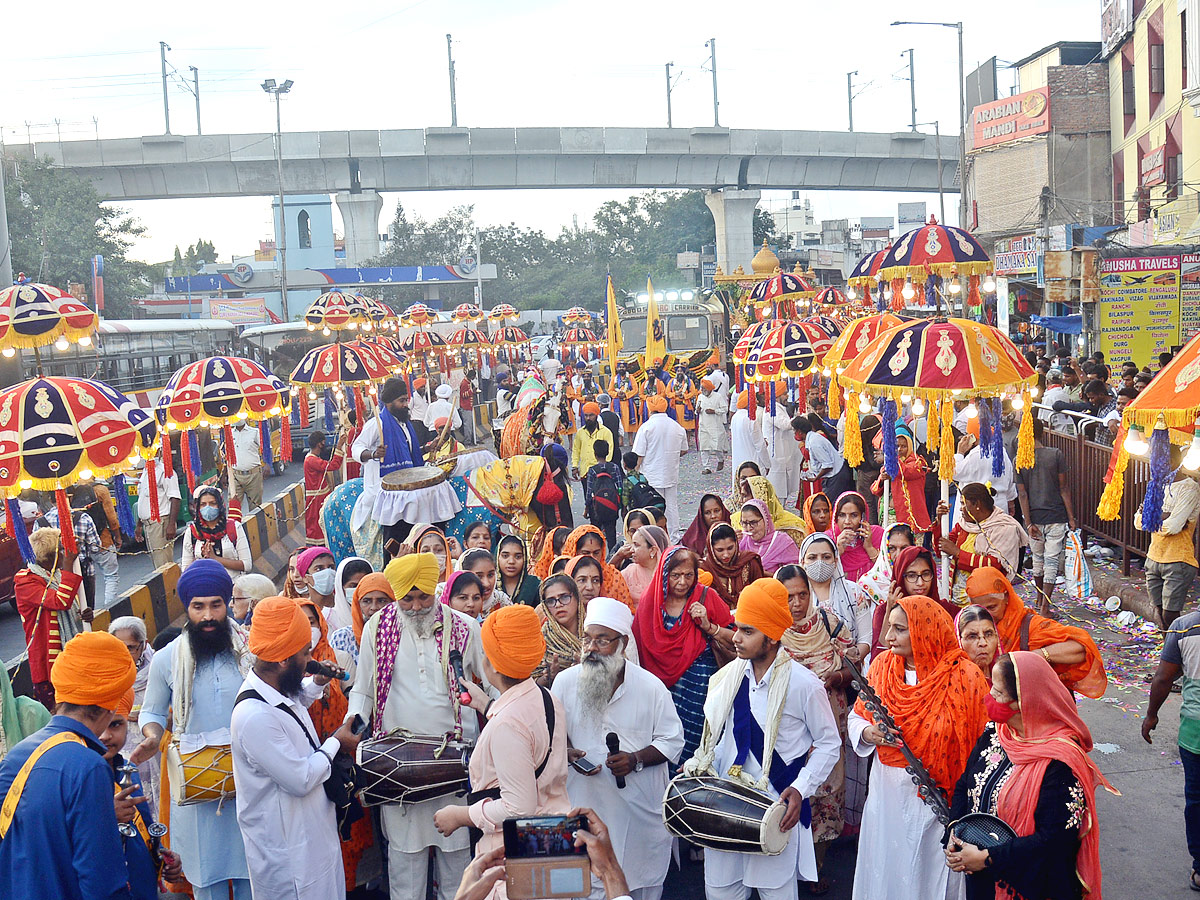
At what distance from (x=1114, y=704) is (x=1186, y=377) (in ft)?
12.4

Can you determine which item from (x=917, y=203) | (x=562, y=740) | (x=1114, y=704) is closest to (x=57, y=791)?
(x=562, y=740)

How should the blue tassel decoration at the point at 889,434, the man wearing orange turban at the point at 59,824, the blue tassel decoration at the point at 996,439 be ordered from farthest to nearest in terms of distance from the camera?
the blue tassel decoration at the point at 889,434
the blue tassel decoration at the point at 996,439
the man wearing orange turban at the point at 59,824

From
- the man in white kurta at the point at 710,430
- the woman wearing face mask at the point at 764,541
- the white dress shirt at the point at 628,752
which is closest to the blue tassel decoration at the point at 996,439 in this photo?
the woman wearing face mask at the point at 764,541

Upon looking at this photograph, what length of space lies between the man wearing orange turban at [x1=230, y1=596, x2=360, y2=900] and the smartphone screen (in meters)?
1.36

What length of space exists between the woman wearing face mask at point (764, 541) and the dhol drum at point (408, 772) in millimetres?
2974

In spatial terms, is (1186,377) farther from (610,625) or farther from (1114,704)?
(1114,704)

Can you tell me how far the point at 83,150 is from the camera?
129 feet

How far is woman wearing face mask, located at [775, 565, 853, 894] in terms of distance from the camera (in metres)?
5.28

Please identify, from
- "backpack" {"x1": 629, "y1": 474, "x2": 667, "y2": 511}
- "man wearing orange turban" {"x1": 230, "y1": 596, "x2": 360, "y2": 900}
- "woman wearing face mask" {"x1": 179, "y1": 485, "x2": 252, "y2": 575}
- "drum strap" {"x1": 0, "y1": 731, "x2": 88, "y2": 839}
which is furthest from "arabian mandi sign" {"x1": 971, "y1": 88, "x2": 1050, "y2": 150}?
"drum strap" {"x1": 0, "y1": 731, "x2": 88, "y2": 839}

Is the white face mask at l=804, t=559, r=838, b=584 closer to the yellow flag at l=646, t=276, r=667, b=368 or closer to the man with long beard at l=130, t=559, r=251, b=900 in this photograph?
the man with long beard at l=130, t=559, r=251, b=900

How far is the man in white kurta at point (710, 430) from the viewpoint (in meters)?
18.7

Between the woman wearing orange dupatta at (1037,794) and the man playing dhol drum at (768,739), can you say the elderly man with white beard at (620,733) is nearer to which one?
the man playing dhol drum at (768,739)

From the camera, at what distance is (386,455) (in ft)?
31.1

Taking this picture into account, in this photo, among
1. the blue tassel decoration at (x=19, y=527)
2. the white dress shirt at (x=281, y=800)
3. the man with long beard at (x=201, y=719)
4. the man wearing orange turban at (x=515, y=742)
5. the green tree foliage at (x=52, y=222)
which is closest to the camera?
the man wearing orange turban at (x=515, y=742)
